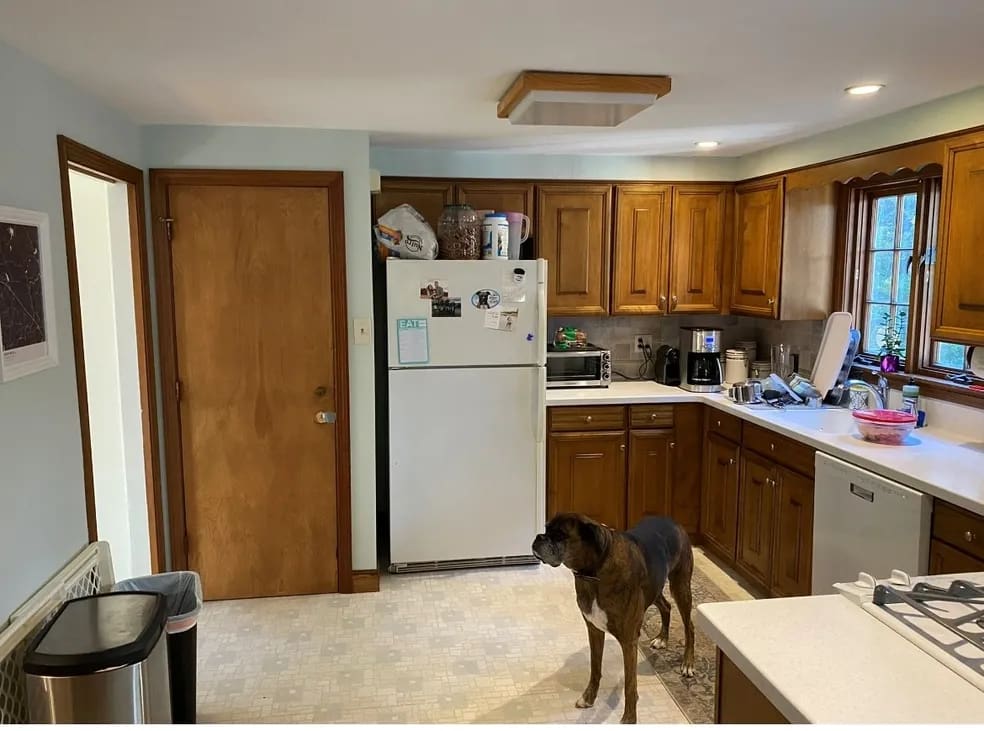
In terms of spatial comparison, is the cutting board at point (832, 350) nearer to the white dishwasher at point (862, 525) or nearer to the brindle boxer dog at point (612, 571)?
the white dishwasher at point (862, 525)

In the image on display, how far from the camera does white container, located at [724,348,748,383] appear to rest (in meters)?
4.43

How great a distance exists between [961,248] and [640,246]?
1.82 metres

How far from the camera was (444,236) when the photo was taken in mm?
3814

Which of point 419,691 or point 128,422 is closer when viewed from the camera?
point 419,691

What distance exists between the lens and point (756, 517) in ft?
11.8

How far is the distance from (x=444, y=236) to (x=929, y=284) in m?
2.25

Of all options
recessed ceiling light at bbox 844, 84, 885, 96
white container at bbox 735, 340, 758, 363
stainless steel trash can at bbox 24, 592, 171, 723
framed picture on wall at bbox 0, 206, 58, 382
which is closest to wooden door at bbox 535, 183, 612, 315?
white container at bbox 735, 340, 758, 363

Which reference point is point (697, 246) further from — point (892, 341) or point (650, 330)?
point (892, 341)

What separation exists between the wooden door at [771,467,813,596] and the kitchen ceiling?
157 cm

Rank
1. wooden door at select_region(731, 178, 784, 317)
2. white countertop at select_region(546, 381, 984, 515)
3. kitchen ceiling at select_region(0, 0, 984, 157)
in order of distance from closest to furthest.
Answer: kitchen ceiling at select_region(0, 0, 984, 157) < white countertop at select_region(546, 381, 984, 515) < wooden door at select_region(731, 178, 784, 317)

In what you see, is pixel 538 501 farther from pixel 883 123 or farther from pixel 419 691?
pixel 883 123

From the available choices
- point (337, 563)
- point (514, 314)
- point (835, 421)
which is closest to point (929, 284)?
point (835, 421)

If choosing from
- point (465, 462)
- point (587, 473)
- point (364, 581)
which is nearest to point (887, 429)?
point (587, 473)

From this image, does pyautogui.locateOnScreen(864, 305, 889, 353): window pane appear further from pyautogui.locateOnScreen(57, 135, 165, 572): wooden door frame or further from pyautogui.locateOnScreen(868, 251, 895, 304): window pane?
pyautogui.locateOnScreen(57, 135, 165, 572): wooden door frame
